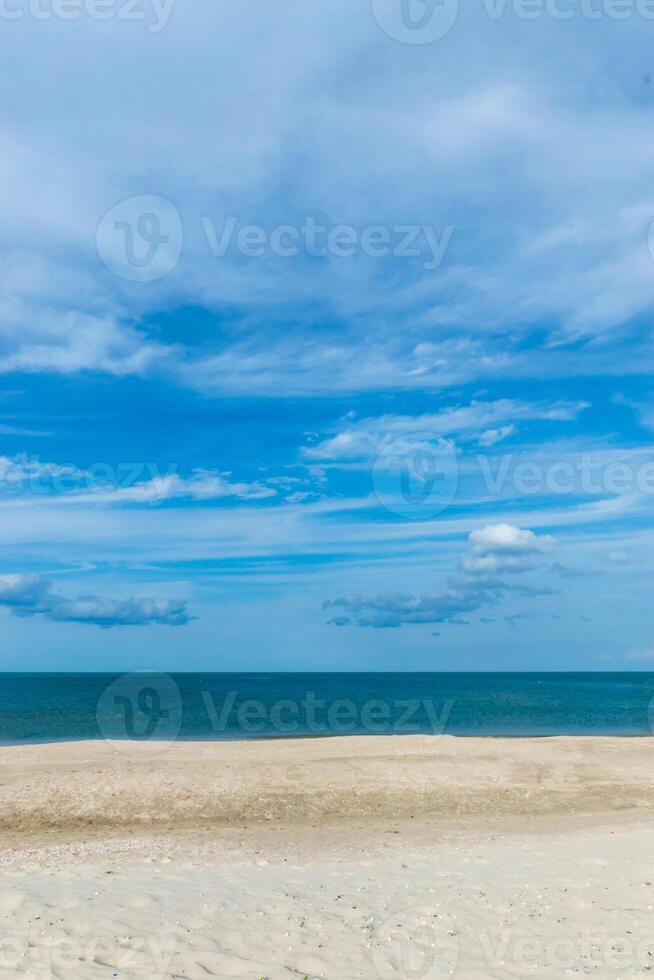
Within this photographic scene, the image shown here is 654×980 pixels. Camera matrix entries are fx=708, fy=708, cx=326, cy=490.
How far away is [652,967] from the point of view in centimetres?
1069

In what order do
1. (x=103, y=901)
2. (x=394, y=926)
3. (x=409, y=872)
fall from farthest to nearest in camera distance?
1. (x=409, y=872)
2. (x=103, y=901)
3. (x=394, y=926)

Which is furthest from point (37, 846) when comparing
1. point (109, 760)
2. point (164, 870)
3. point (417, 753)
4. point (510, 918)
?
point (417, 753)

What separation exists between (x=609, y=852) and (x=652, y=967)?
348 inches

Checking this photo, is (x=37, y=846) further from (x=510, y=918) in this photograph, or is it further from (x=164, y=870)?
(x=510, y=918)

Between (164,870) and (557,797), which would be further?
(557,797)

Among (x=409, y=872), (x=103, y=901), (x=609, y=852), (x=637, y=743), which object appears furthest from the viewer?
(x=637, y=743)
